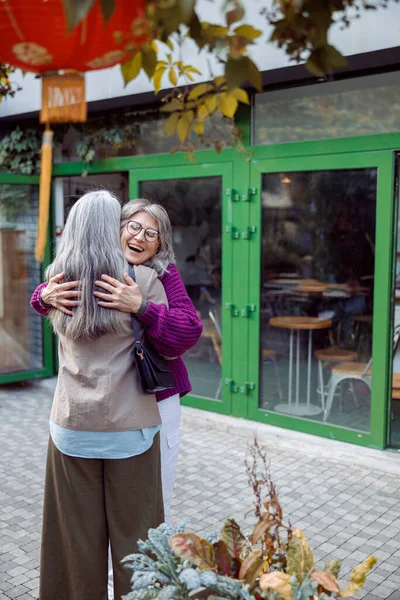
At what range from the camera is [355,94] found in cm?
541

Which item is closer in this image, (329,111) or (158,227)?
(158,227)

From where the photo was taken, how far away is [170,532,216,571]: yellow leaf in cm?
218

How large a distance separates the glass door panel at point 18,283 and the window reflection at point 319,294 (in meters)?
3.10

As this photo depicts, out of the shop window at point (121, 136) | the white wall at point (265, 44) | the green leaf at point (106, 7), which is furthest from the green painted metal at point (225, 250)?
the green leaf at point (106, 7)

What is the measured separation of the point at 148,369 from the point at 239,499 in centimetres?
230

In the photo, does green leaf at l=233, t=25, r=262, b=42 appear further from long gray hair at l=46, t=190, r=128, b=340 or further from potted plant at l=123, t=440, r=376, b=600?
potted plant at l=123, t=440, r=376, b=600

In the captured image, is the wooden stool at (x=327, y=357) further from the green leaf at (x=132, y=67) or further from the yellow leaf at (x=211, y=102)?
the green leaf at (x=132, y=67)

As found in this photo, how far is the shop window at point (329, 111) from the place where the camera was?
5.23 metres

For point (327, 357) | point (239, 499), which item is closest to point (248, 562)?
point (239, 499)

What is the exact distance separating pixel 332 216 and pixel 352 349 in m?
1.14

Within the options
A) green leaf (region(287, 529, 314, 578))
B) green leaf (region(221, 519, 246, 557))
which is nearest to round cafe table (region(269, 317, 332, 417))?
green leaf (region(221, 519, 246, 557))

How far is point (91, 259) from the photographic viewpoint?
8.95 ft

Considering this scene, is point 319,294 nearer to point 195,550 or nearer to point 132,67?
point 195,550

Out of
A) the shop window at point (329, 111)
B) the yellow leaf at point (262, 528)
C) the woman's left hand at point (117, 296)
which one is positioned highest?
the shop window at point (329, 111)
